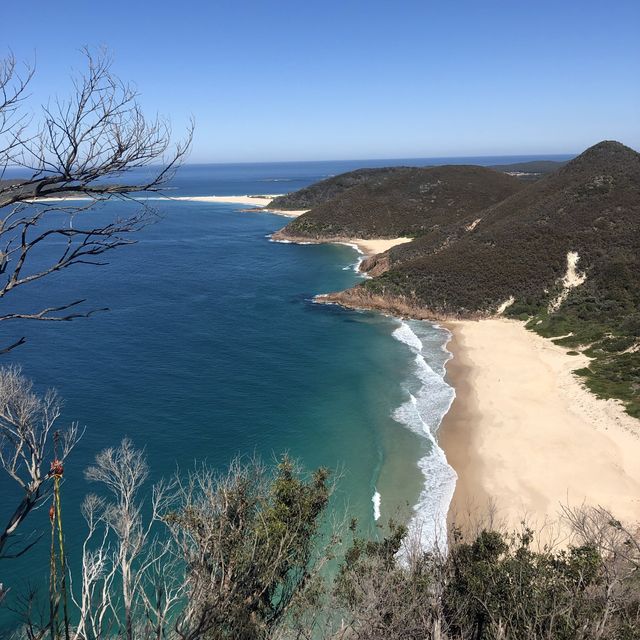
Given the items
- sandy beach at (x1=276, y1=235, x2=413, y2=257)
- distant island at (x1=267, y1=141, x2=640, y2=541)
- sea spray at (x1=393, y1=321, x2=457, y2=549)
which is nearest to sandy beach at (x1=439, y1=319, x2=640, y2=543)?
distant island at (x1=267, y1=141, x2=640, y2=541)

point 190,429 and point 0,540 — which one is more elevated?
point 0,540

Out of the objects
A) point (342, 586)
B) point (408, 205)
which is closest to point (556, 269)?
point (342, 586)

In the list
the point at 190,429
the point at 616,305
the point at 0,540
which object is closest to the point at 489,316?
the point at 616,305

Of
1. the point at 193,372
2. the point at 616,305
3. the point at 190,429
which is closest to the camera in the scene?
the point at 190,429

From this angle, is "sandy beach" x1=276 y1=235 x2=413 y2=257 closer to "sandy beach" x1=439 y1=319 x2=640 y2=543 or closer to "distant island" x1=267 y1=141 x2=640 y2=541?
"distant island" x1=267 y1=141 x2=640 y2=541

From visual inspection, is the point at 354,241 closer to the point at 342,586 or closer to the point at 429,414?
the point at 429,414

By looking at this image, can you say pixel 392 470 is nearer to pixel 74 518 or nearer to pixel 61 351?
pixel 74 518
